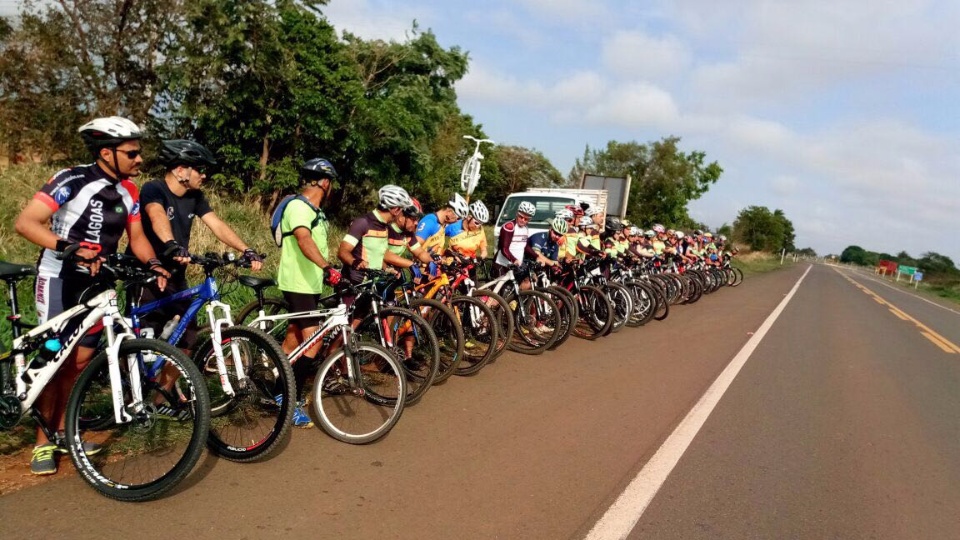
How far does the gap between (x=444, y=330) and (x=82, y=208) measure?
3.43 metres

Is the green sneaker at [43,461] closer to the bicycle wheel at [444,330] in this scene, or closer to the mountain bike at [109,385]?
the mountain bike at [109,385]

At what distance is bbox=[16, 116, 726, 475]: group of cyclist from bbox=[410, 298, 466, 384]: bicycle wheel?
48 cm

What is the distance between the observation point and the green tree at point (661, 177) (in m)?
45.9

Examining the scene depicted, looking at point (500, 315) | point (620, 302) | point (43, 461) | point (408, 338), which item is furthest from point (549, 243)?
point (43, 461)

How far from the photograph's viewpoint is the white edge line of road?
354cm

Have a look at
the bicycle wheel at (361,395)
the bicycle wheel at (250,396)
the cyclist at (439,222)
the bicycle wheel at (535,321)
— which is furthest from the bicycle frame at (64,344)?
the bicycle wheel at (535,321)

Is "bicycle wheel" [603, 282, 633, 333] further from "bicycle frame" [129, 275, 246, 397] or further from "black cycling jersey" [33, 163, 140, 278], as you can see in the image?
"black cycling jersey" [33, 163, 140, 278]

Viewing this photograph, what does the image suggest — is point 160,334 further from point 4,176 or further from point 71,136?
point 71,136

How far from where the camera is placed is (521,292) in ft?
26.3

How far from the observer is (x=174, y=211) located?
4.41m

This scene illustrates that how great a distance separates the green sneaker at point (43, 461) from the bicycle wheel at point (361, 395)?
160 centimetres

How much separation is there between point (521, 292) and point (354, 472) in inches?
171

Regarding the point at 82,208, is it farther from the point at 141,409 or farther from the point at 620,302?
the point at 620,302

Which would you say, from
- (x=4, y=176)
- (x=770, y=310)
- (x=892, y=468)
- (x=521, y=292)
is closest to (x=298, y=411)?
(x=521, y=292)
